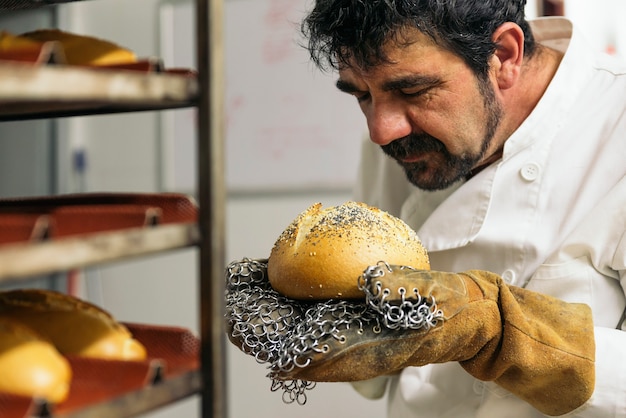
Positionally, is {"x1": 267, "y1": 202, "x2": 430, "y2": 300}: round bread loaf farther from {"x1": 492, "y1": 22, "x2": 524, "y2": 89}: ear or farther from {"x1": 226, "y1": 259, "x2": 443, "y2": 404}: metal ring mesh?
{"x1": 492, "y1": 22, "x2": 524, "y2": 89}: ear

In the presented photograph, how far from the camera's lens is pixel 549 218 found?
1.55m

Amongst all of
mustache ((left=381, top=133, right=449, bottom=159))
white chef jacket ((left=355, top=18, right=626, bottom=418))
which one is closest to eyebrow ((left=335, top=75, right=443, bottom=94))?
mustache ((left=381, top=133, right=449, bottom=159))

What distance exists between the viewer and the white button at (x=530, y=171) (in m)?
1.57

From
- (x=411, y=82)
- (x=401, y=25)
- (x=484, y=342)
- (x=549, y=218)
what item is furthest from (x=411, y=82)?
(x=484, y=342)

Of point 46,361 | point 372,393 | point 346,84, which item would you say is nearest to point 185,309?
point 372,393

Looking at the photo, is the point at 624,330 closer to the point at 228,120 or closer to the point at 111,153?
the point at 228,120

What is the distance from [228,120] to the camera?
348 cm

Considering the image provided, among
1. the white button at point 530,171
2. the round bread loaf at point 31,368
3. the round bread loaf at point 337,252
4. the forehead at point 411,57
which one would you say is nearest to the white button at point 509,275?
the white button at point 530,171

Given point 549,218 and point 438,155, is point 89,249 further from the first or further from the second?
point 549,218

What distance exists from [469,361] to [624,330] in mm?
408

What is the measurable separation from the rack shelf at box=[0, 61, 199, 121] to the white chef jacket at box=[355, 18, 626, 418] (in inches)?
38.0

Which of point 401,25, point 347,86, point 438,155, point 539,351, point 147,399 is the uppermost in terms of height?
point 401,25

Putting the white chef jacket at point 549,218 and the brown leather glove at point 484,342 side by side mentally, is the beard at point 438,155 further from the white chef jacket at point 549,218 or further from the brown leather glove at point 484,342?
the brown leather glove at point 484,342

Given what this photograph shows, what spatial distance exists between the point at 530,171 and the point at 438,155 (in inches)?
8.0
